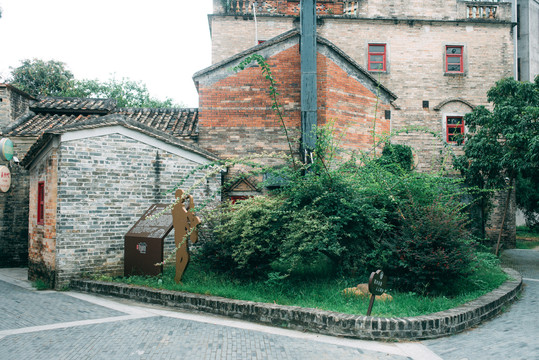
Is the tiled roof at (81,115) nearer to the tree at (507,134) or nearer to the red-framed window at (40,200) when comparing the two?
the red-framed window at (40,200)

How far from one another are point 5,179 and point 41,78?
18211 millimetres

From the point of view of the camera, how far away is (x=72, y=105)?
50.5 feet

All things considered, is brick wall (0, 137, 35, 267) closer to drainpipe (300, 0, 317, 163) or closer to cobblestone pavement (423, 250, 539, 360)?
drainpipe (300, 0, 317, 163)

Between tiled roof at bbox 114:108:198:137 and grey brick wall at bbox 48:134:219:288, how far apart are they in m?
3.02

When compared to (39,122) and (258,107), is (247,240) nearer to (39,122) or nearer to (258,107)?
(258,107)

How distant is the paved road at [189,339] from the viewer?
5215 millimetres

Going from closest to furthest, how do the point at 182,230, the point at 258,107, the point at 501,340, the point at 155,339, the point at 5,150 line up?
1. the point at 155,339
2. the point at 501,340
3. the point at 182,230
4. the point at 5,150
5. the point at 258,107

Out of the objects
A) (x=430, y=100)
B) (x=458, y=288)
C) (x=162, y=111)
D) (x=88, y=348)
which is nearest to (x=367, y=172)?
(x=458, y=288)

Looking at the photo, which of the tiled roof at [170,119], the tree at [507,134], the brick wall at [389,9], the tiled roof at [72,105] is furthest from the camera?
the brick wall at [389,9]

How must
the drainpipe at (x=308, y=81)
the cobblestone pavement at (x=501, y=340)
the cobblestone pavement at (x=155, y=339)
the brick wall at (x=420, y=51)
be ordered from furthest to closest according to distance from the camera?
the brick wall at (x=420, y=51) → the drainpipe at (x=308, y=81) → the cobblestone pavement at (x=501, y=340) → the cobblestone pavement at (x=155, y=339)

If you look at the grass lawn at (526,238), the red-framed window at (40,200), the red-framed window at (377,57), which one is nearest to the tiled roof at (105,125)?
the red-framed window at (40,200)

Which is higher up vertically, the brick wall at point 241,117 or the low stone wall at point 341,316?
the brick wall at point 241,117

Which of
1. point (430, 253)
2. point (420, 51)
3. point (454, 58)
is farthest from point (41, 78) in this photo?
point (430, 253)

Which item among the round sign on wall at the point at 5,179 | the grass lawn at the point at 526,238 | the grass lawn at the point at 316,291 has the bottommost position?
the grass lawn at the point at 526,238
